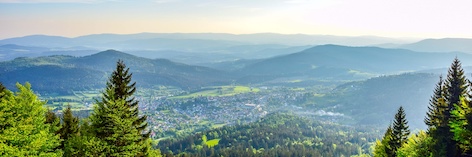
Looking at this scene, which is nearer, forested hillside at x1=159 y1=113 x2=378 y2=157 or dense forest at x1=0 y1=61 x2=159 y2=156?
dense forest at x1=0 y1=61 x2=159 y2=156

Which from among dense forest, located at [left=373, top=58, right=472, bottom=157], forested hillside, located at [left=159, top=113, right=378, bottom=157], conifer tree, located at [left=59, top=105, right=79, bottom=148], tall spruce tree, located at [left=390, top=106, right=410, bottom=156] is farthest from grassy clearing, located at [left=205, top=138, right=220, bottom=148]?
conifer tree, located at [left=59, top=105, right=79, bottom=148]

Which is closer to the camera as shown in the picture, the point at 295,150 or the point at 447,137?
the point at 447,137

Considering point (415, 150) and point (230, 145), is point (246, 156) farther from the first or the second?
point (415, 150)

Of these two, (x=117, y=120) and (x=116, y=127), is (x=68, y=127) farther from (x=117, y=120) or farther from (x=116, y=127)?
(x=117, y=120)

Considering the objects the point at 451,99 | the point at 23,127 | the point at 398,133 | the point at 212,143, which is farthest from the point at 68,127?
the point at 212,143

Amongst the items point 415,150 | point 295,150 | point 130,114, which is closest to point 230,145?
point 295,150

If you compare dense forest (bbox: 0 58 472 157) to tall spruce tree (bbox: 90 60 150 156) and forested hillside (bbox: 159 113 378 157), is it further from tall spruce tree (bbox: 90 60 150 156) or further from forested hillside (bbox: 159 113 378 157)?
forested hillside (bbox: 159 113 378 157)
